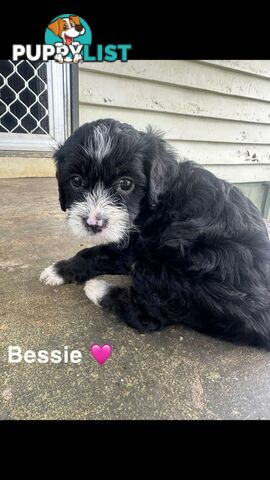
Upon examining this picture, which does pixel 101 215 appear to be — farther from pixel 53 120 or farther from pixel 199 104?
pixel 199 104

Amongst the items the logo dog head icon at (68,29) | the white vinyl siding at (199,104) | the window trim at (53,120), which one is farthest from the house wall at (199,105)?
the logo dog head icon at (68,29)

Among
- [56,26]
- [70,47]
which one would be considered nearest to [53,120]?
[70,47]

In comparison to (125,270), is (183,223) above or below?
above

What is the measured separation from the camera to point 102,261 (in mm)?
2119

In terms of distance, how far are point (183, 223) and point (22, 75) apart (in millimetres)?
4170

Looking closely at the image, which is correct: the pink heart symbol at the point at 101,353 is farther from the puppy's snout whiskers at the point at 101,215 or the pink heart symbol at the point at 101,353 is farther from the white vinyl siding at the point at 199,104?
the white vinyl siding at the point at 199,104

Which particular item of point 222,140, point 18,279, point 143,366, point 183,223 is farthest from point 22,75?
point 143,366

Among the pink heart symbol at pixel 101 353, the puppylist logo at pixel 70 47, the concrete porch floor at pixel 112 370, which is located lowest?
the concrete porch floor at pixel 112 370

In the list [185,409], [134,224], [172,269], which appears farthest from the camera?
[134,224]

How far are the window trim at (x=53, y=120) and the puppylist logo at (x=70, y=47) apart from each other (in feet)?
1.58

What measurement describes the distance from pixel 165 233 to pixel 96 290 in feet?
1.74

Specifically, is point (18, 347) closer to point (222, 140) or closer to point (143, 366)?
point (143, 366)

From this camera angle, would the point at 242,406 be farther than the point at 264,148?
No

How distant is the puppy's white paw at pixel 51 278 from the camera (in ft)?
6.92
